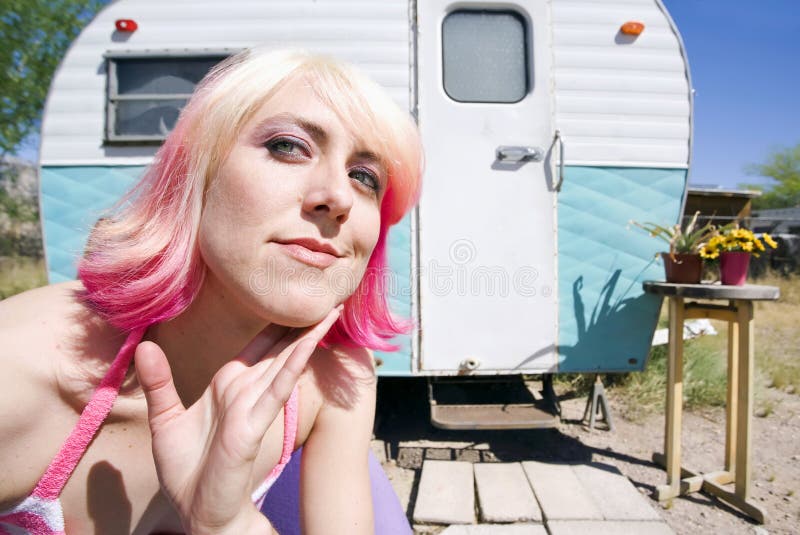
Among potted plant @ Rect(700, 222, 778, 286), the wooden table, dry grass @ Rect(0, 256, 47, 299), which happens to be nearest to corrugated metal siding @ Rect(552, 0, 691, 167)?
potted plant @ Rect(700, 222, 778, 286)

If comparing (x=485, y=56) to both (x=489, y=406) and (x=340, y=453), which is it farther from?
(x=340, y=453)

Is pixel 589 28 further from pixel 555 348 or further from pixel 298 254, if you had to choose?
pixel 298 254

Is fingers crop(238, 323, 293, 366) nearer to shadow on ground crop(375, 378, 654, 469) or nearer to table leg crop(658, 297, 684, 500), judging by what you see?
shadow on ground crop(375, 378, 654, 469)

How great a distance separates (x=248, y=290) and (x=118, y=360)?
35 cm

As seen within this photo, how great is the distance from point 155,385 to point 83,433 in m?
0.25

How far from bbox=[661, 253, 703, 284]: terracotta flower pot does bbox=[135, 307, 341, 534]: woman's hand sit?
2.60 m

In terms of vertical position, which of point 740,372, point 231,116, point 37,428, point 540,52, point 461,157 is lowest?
point 740,372

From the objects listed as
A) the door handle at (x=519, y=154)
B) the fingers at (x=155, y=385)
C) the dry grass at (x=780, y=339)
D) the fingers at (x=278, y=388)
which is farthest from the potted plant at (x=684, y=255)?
the dry grass at (x=780, y=339)

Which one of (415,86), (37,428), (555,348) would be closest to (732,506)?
(555,348)

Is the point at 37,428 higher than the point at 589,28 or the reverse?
the reverse

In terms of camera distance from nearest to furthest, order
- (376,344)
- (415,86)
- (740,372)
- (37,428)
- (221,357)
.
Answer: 1. (37,428)
2. (221,357)
3. (376,344)
4. (740,372)
5. (415,86)

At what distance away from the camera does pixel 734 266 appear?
2637 millimetres

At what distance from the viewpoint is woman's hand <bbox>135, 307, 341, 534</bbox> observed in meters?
0.76

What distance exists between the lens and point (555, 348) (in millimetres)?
3059
